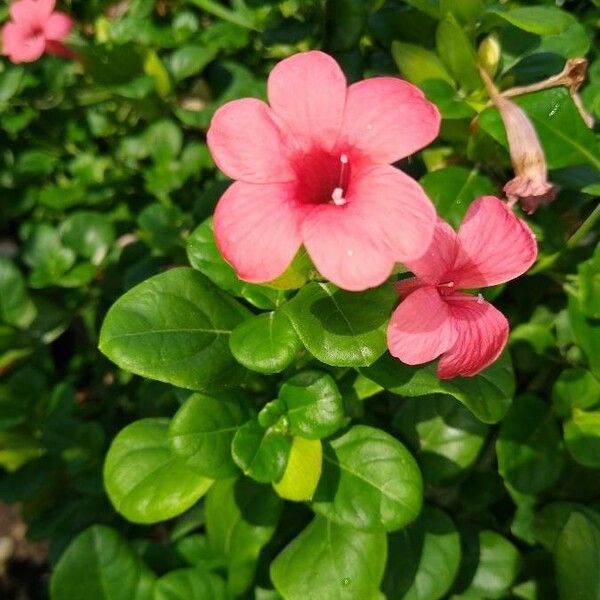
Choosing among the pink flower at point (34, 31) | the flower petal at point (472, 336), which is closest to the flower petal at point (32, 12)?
the pink flower at point (34, 31)

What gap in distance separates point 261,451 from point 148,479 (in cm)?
22

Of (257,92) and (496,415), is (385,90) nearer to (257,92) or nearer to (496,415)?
(496,415)

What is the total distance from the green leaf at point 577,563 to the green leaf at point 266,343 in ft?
1.44

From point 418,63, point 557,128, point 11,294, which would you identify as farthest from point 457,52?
point 11,294

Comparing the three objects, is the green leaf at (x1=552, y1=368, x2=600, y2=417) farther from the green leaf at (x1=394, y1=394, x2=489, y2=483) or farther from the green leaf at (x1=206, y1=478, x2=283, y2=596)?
the green leaf at (x1=206, y1=478, x2=283, y2=596)

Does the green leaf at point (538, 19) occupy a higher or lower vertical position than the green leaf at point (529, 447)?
higher

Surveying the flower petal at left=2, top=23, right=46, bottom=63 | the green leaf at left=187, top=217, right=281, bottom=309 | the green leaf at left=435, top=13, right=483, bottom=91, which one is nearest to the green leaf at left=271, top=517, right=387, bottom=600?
the green leaf at left=187, top=217, right=281, bottom=309

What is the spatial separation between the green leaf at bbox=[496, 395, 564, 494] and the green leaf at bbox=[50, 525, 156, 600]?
1.78 ft

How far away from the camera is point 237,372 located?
81cm

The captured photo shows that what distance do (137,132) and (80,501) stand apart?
2.70ft

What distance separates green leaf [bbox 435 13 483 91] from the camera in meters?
0.86

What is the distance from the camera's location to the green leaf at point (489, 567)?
105 cm

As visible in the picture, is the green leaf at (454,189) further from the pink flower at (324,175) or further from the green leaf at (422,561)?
the green leaf at (422,561)

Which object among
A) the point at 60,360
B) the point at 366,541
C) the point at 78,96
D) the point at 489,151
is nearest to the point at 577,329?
the point at 489,151
